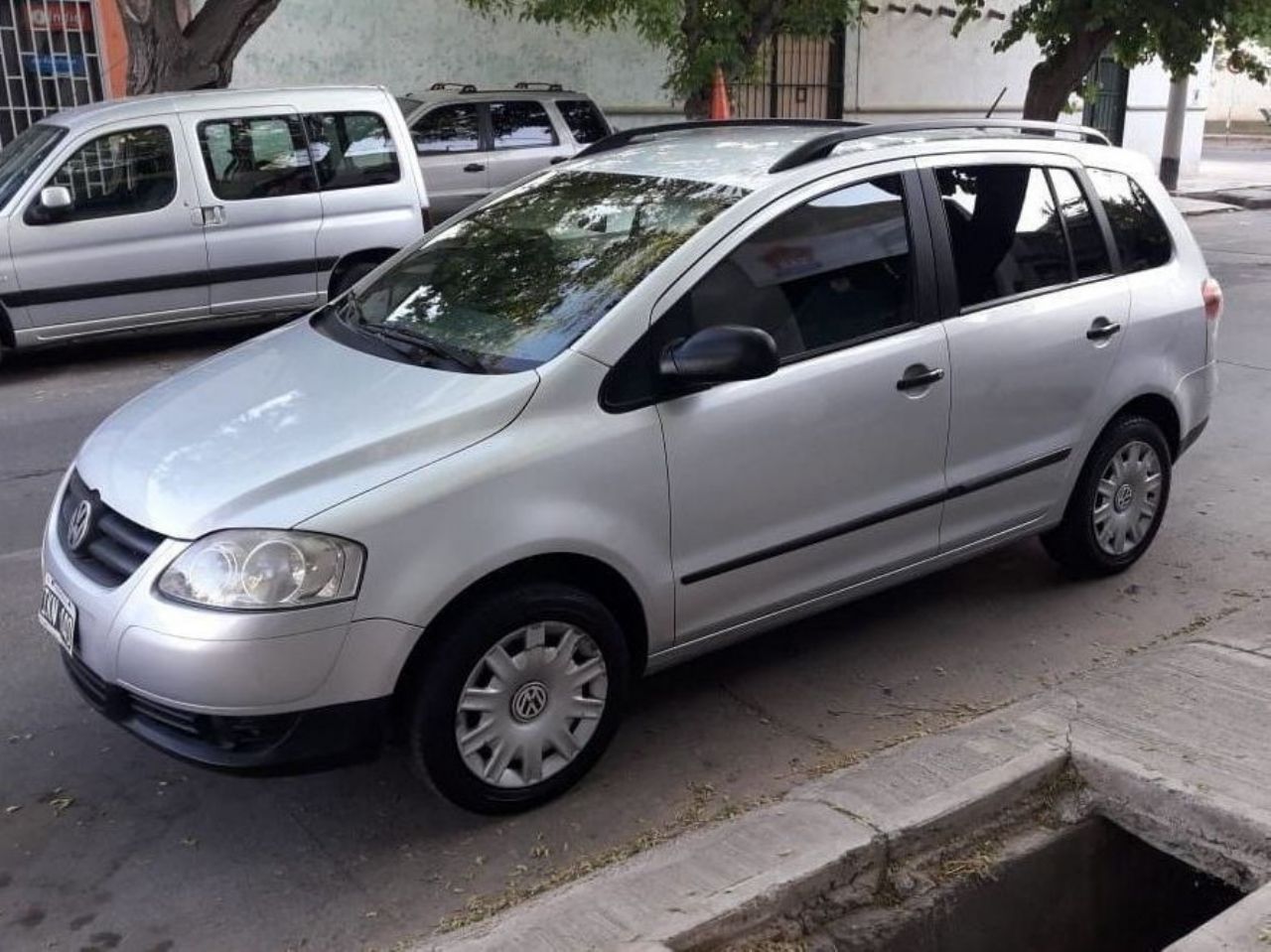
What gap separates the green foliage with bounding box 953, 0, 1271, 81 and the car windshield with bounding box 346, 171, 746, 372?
941 centimetres

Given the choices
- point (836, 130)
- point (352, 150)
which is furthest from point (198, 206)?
point (836, 130)

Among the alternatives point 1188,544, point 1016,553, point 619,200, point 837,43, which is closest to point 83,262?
point 619,200

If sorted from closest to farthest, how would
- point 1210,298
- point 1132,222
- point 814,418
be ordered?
point 814,418, point 1132,222, point 1210,298

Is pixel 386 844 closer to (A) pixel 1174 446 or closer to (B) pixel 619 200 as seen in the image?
(B) pixel 619 200

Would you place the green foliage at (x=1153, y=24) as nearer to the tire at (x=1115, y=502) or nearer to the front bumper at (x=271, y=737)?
the tire at (x=1115, y=502)

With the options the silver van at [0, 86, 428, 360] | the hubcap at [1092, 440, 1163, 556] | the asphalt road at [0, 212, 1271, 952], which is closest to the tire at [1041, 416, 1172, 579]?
the hubcap at [1092, 440, 1163, 556]

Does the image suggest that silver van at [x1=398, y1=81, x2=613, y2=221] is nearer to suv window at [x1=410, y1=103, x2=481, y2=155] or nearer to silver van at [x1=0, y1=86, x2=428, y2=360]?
suv window at [x1=410, y1=103, x2=481, y2=155]

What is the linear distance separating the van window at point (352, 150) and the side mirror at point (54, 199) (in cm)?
180

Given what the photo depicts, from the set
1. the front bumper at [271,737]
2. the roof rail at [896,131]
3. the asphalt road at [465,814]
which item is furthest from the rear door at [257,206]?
the front bumper at [271,737]

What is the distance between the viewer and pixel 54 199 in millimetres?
8570

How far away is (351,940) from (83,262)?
22.6ft

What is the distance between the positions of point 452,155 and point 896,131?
28.5 feet

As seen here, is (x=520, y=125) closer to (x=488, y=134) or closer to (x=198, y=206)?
(x=488, y=134)

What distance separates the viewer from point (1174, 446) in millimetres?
5289
